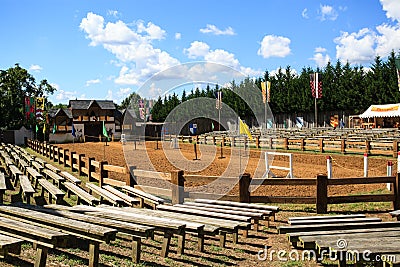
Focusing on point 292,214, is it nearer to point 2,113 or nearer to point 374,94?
point 374,94

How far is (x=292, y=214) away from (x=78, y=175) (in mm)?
10277

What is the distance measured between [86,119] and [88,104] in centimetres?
274

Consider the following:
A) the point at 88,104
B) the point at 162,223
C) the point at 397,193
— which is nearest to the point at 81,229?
the point at 162,223

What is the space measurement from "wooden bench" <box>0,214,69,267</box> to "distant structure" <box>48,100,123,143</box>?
5745cm

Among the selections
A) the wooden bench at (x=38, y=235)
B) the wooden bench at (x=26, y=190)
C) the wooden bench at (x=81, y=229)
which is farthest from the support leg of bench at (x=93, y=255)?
the wooden bench at (x=26, y=190)

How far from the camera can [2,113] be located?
5912cm

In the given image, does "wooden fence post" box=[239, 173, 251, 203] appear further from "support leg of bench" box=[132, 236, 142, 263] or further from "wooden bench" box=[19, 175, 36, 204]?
"wooden bench" box=[19, 175, 36, 204]

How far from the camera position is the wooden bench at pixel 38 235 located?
4523 mm

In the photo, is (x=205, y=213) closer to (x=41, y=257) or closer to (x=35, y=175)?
(x=41, y=257)

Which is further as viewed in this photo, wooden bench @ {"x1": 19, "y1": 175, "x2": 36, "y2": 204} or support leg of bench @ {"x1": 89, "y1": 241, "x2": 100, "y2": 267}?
wooden bench @ {"x1": 19, "y1": 175, "x2": 36, "y2": 204}

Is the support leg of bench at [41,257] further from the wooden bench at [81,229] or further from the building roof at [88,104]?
the building roof at [88,104]

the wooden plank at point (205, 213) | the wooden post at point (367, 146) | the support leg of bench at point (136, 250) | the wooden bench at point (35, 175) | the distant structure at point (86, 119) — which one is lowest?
the support leg of bench at point (136, 250)

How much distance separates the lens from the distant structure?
205ft

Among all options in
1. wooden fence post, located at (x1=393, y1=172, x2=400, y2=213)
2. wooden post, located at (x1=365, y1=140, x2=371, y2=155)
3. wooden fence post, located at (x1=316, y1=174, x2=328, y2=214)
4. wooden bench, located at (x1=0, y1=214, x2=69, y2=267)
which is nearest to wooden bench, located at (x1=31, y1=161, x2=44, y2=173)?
wooden fence post, located at (x1=316, y1=174, x2=328, y2=214)
